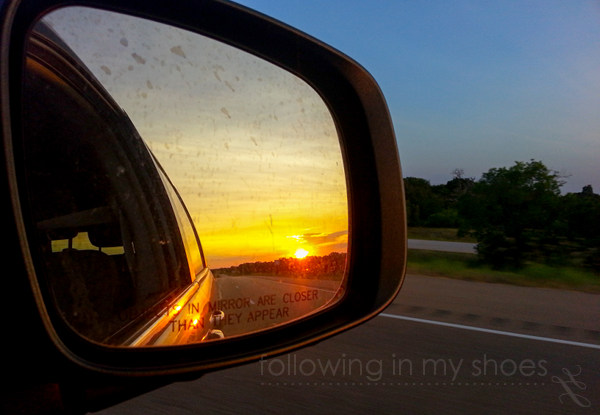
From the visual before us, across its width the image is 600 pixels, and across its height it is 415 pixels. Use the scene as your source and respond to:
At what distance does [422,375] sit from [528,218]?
9992mm

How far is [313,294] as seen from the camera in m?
2.18

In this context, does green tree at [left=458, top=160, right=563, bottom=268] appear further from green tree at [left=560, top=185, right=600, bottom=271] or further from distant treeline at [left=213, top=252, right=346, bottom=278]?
distant treeline at [left=213, top=252, right=346, bottom=278]

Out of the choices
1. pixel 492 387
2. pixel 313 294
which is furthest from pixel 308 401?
pixel 313 294

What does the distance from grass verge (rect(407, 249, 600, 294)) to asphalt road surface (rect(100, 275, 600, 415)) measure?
344cm

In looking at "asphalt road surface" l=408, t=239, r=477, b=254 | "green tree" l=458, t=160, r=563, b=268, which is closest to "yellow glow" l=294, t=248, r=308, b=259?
"green tree" l=458, t=160, r=563, b=268

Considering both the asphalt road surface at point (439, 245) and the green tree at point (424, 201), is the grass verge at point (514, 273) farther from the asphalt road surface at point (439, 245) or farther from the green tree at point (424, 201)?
the asphalt road surface at point (439, 245)

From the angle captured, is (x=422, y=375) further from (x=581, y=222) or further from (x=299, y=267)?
(x=581, y=222)

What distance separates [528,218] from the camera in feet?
45.8

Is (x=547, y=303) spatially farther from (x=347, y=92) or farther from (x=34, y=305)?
(x=34, y=305)

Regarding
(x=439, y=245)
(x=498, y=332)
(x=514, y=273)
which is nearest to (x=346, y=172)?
(x=498, y=332)

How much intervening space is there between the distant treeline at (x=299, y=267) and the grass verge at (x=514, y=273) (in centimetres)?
900

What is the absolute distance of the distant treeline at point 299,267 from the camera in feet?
6.13

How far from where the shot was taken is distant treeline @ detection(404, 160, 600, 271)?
13.4 meters

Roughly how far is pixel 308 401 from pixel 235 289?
8.56 ft
